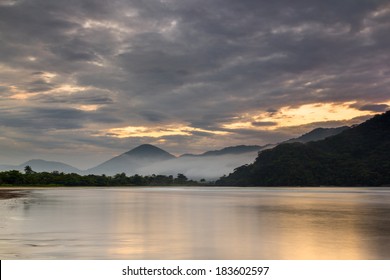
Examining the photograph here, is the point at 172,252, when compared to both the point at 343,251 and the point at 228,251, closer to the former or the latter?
the point at 228,251

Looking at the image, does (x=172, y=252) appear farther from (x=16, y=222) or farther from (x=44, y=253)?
(x=16, y=222)

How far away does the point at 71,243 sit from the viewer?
22.2 m

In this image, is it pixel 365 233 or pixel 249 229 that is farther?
pixel 249 229
